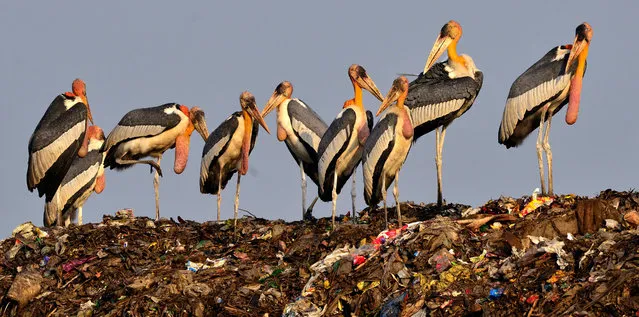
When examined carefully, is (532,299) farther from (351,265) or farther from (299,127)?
(299,127)

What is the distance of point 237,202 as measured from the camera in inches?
503

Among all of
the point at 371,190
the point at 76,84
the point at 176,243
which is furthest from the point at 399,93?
the point at 76,84

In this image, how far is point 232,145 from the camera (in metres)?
13.7

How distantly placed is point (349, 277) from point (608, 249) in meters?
2.04

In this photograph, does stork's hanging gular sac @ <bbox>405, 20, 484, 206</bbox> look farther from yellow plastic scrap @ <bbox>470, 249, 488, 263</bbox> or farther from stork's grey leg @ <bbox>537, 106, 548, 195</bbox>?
yellow plastic scrap @ <bbox>470, 249, 488, 263</bbox>

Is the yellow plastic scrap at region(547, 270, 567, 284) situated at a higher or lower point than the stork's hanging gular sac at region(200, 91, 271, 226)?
lower

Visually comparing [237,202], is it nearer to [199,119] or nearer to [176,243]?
[176,243]

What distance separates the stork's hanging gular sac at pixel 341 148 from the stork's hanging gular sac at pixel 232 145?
84cm

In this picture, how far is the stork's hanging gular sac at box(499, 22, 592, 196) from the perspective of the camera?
1259 cm

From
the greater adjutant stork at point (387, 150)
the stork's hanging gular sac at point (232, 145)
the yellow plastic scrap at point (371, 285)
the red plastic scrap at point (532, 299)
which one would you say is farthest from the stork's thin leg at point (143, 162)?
the red plastic scrap at point (532, 299)

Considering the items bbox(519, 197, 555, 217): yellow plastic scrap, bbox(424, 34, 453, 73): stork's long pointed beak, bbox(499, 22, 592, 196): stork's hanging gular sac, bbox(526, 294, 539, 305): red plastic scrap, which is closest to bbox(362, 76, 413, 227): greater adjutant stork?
bbox(519, 197, 555, 217): yellow plastic scrap

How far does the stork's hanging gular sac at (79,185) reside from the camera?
48.1ft

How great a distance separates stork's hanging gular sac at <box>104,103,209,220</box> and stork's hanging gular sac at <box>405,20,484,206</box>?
3.25m

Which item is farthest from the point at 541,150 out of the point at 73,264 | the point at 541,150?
the point at 73,264
